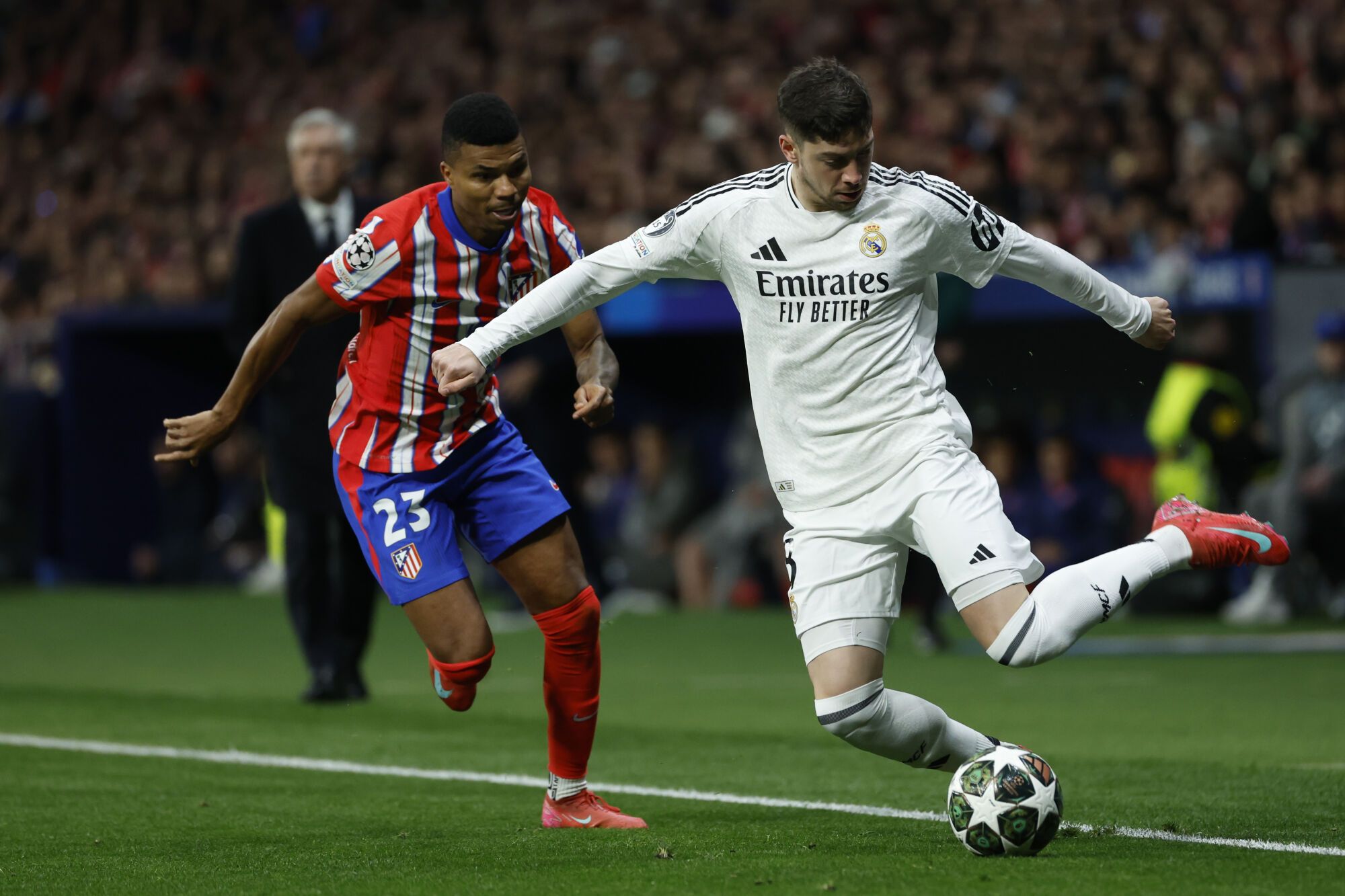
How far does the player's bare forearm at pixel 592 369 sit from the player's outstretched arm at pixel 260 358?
2.30 ft

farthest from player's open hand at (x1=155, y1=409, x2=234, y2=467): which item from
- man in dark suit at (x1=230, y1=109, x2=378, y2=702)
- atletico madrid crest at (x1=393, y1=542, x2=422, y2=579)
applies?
man in dark suit at (x1=230, y1=109, x2=378, y2=702)

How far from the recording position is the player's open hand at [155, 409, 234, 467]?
5871 mm

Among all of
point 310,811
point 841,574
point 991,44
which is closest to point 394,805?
point 310,811

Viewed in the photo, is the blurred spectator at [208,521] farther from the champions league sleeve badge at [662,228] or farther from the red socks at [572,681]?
the champions league sleeve badge at [662,228]

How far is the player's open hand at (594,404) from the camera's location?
561cm

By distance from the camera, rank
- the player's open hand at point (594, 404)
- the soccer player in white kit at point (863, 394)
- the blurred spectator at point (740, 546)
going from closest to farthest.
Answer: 1. the soccer player in white kit at point (863, 394)
2. the player's open hand at point (594, 404)
3. the blurred spectator at point (740, 546)

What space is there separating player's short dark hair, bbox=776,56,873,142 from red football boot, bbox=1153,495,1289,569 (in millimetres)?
1388

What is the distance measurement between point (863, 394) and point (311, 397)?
4736 mm

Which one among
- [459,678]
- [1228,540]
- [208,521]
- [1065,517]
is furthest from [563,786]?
[208,521]

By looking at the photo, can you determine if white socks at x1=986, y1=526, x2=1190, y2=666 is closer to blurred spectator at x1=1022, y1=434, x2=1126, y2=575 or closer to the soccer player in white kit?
the soccer player in white kit

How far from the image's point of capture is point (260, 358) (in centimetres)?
599

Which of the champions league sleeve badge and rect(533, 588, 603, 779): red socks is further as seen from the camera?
rect(533, 588, 603, 779): red socks

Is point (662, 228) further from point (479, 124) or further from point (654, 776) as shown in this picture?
point (654, 776)

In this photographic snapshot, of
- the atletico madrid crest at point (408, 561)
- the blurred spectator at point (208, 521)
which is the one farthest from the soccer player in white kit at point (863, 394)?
the blurred spectator at point (208, 521)
